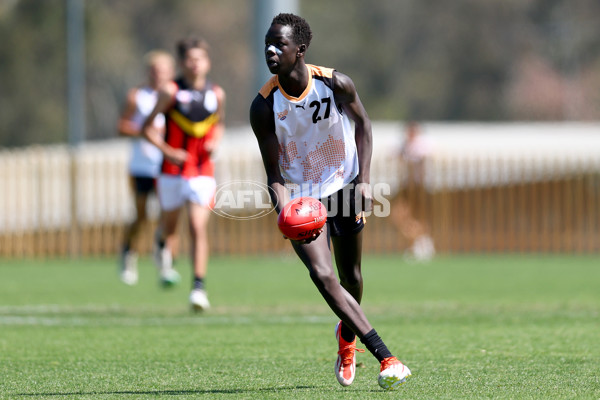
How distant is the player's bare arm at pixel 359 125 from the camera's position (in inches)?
254

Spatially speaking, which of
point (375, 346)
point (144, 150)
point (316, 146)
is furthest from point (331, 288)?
point (144, 150)

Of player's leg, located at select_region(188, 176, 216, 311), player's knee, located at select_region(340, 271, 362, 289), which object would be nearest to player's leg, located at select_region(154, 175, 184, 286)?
player's leg, located at select_region(188, 176, 216, 311)

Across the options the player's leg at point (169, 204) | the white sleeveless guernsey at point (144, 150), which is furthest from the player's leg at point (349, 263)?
the white sleeveless guernsey at point (144, 150)

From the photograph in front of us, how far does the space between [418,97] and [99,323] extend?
5052 cm

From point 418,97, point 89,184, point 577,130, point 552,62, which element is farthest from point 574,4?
point 89,184

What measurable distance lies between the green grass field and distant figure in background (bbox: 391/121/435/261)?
5.24 metres

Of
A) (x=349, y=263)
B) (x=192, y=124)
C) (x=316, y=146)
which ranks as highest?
(x=192, y=124)

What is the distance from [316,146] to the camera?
21.6 ft

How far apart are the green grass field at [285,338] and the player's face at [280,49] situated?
1.81 meters

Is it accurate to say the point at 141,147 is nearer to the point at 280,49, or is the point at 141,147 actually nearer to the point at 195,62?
the point at 195,62

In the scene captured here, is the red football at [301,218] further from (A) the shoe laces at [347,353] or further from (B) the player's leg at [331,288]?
(A) the shoe laces at [347,353]

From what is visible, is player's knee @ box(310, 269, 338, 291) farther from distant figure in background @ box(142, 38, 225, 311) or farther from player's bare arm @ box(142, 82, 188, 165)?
player's bare arm @ box(142, 82, 188, 165)

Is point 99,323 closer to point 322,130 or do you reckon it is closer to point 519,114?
point 322,130

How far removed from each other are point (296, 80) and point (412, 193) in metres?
14.9
